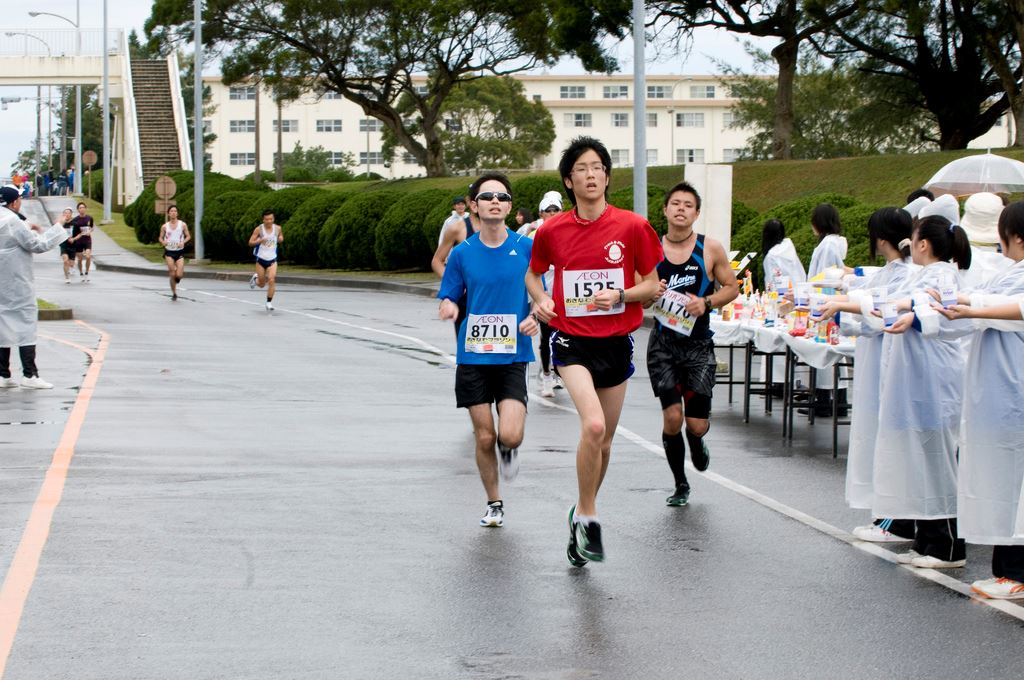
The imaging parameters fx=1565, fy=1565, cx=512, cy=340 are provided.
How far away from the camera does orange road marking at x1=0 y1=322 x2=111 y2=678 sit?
6410 millimetres

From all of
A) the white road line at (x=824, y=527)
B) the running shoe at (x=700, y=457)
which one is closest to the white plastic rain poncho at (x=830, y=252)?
the white road line at (x=824, y=527)

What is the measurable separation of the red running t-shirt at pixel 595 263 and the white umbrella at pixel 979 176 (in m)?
6.32

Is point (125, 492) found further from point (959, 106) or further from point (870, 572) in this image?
point (959, 106)

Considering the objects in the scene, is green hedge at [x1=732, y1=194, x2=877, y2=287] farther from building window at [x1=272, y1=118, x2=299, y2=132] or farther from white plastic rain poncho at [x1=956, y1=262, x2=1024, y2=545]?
building window at [x1=272, y1=118, x2=299, y2=132]

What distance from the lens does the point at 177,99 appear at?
77188mm

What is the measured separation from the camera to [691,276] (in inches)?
373

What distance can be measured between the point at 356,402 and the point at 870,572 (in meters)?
7.63

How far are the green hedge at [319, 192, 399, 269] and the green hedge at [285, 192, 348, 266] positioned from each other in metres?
0.95

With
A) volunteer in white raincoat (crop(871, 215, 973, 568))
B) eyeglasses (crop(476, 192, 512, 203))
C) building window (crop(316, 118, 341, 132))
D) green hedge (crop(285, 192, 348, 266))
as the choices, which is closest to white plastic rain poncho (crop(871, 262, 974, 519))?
volunteer in white raincoat (crop(871, 215, 973, 568))

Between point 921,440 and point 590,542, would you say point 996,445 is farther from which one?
point 590,542

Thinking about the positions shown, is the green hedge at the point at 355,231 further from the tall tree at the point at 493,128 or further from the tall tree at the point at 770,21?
the tall tree at the point at 493,128

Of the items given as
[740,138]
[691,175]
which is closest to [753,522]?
[691,175]

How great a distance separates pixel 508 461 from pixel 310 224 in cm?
3578

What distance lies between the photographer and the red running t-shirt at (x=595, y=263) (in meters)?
7.73
